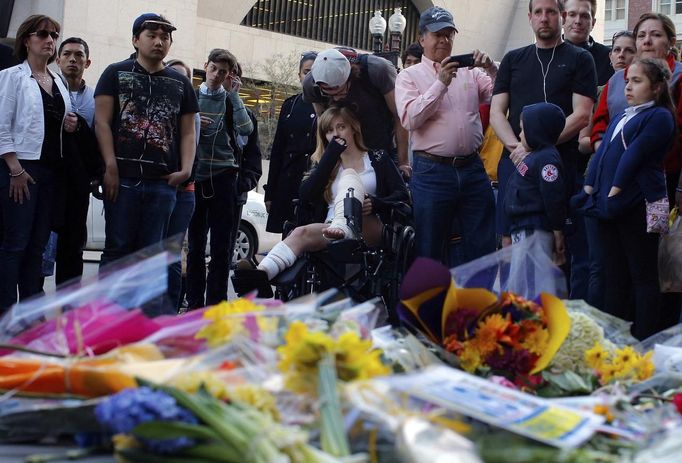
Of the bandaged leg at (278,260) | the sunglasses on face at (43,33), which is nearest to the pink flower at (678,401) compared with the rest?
the bandaged leg at (278,260)

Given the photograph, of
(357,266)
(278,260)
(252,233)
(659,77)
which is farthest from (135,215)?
(252,233)

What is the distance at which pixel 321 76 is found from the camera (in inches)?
288

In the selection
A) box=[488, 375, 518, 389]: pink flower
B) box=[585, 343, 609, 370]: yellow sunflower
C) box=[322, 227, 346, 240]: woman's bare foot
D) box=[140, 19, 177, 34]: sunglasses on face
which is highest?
box=[140, 19, 177, 34]: sunglasses on face

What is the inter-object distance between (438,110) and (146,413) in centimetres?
541

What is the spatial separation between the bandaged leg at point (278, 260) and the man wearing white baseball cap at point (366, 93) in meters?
1.14

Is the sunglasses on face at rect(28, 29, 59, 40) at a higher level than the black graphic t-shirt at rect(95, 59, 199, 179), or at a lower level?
higher

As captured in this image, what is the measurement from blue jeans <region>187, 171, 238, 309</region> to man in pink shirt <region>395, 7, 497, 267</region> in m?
2.10

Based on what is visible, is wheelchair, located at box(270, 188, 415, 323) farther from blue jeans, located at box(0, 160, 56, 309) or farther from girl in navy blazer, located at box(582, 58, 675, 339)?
blue jeans, located at box(0, 160, 56, 309)

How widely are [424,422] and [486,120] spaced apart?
22.8 ft

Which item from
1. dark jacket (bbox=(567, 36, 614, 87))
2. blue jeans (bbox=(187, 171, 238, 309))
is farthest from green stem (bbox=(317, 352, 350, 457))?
dark jacket (bbox=(567, 36, 614, 87))

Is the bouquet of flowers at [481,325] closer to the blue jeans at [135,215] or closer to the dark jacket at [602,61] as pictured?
the blue jeans at [135,215]

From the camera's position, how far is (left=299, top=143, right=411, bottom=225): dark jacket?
23.4 feet

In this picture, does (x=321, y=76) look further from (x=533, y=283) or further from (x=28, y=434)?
(x=28, y=434)

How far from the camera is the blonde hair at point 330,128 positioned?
23.9ft
